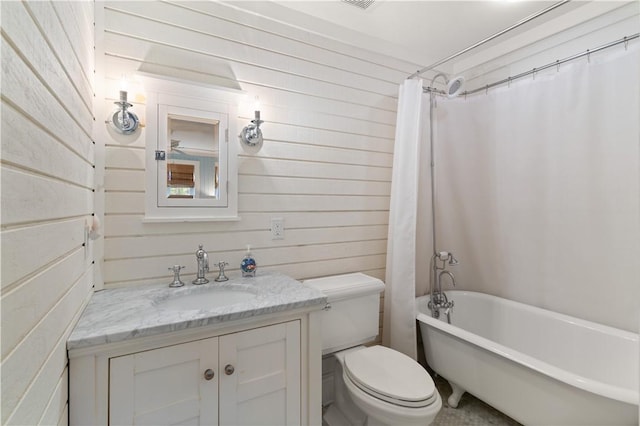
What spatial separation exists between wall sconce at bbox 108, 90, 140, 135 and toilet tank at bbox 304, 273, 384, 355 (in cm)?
123

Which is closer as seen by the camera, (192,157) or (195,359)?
(195,359)

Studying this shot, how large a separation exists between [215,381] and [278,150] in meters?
1.23

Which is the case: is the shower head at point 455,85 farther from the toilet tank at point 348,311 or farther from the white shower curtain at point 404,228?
the toilet tank at point 348,311

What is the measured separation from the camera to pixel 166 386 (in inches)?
39.9

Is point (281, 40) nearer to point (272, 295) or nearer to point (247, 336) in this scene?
point (272, 295)

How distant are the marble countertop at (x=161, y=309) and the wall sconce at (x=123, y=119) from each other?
0.75 m

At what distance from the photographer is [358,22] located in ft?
6.39

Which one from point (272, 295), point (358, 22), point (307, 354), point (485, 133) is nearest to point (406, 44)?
point (358, 22)

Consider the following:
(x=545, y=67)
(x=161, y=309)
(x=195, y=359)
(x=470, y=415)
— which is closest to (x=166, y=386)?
(x=195, y=359)

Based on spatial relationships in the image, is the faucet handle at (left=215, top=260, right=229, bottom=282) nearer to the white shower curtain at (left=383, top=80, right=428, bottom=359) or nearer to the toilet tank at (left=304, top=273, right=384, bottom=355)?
the toilet tank at (left=304, top=273, right=384, bottom=355)

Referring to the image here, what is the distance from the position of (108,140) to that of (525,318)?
106 inches

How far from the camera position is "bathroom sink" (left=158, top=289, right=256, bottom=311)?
1364 millimetres

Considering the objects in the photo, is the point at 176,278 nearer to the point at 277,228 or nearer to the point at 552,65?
the point at 277,228

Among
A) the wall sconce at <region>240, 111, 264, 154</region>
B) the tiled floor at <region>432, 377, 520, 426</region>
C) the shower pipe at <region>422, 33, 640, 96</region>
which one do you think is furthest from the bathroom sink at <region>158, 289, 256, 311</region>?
the shower pipe at <region>422, 33, 640, 96</region>
